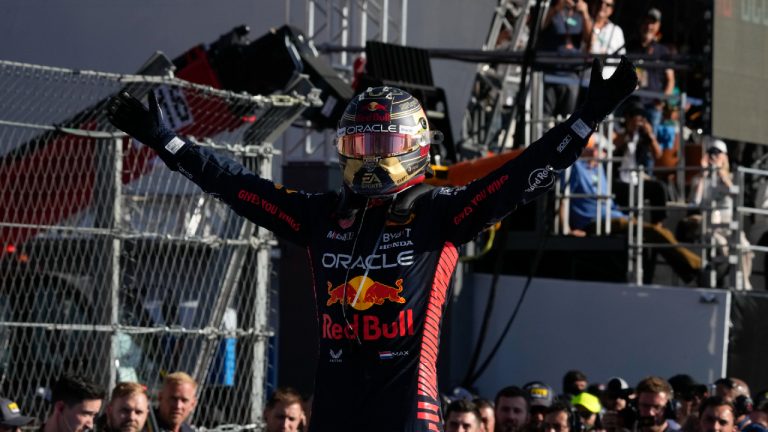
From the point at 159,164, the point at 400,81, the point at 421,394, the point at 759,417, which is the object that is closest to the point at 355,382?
the point at 421,394

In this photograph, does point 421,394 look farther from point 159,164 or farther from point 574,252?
point 574,252

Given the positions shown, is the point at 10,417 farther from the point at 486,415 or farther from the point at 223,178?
the point at 486,415

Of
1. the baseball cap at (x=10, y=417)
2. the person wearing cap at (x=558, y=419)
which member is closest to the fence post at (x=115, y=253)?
the baseball cap at (x=10, y=417)

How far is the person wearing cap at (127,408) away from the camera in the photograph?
7.67 metres

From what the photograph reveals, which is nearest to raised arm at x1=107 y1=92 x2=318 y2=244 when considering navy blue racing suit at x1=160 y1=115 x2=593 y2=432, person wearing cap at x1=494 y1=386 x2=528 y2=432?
navy blue racing suit at x1=160 y1=115 x2=593 y2=432

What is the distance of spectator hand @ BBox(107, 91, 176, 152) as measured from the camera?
5.66 meters

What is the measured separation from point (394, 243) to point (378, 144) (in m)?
0.34

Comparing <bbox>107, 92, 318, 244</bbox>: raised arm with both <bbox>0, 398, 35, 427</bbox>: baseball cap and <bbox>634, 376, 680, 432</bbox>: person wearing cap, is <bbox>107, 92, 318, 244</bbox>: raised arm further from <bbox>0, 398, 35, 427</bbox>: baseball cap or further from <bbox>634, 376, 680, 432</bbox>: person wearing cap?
<bbox>634, 376, 680, 432</bbox>: person wearing cap

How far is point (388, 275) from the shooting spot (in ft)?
17.1

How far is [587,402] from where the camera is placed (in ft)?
35.8

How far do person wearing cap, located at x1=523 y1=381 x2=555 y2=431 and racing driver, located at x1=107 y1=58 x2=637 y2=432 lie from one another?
185 inches

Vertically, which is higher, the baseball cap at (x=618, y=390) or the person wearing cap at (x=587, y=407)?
the baseball cap at (x=618, y=390)

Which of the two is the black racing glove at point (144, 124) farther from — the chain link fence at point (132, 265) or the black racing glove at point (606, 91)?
the chain link fence at point (132, 265)

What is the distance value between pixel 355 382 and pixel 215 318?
369 cm
